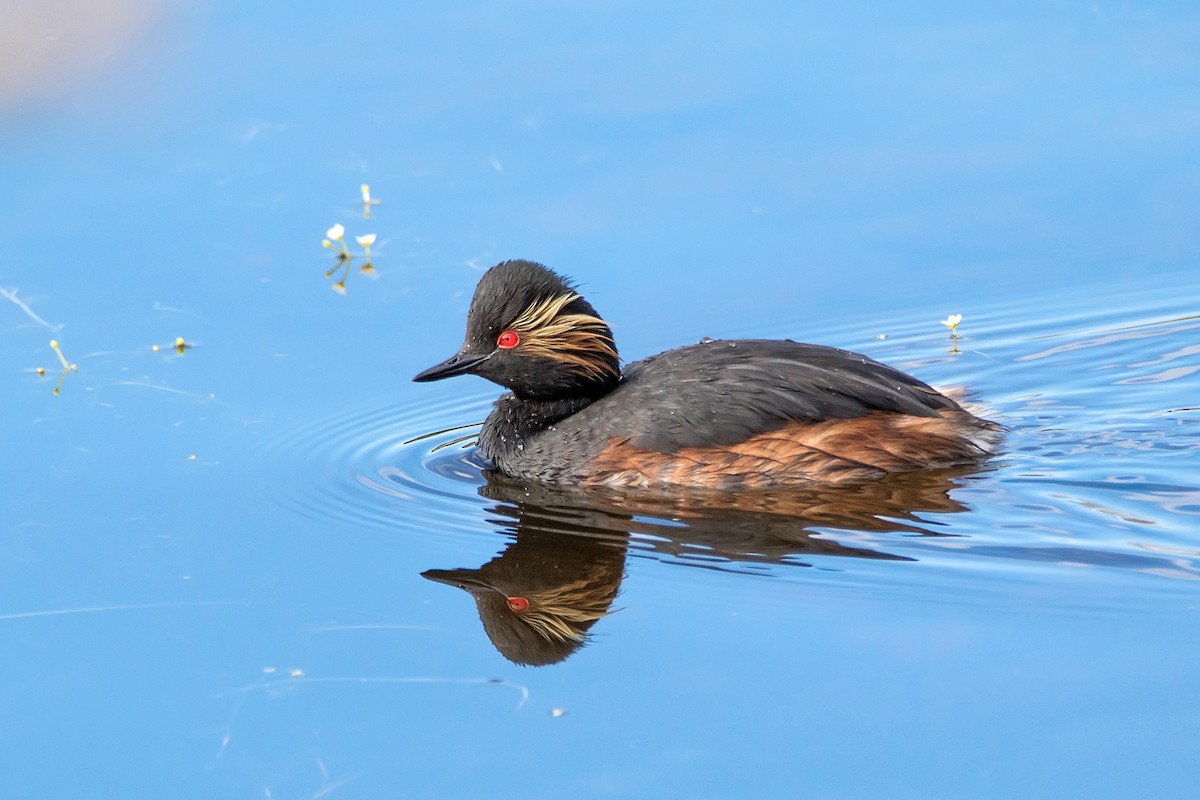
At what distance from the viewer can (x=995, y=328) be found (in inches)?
414

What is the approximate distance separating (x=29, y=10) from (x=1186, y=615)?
10898 mm

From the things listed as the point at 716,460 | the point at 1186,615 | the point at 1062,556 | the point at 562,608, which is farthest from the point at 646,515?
the point at 1186,615

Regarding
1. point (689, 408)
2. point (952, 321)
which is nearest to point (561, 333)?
point (689, 408)

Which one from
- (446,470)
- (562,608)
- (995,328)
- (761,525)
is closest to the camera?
(562,608)

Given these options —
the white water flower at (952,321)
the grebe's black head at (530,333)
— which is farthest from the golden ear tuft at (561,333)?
the white water flower at (952,321)

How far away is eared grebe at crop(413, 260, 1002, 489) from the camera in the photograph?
891 cm

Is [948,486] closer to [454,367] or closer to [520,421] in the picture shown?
[520,421]

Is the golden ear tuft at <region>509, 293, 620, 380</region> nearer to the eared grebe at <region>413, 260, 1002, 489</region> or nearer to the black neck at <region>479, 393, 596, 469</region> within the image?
the eared grebe at <region>413, 260, 1002, 489</region>

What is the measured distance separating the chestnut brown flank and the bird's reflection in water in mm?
96

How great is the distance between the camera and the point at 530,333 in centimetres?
931

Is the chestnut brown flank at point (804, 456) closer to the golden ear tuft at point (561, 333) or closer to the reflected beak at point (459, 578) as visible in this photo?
the golden ear tuft at point (561, 333)

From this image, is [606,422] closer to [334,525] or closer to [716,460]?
[716,460]

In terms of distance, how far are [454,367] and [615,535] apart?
1577mm

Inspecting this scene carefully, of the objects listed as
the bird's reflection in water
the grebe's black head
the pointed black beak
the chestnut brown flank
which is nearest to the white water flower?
the chestnut brown flank
